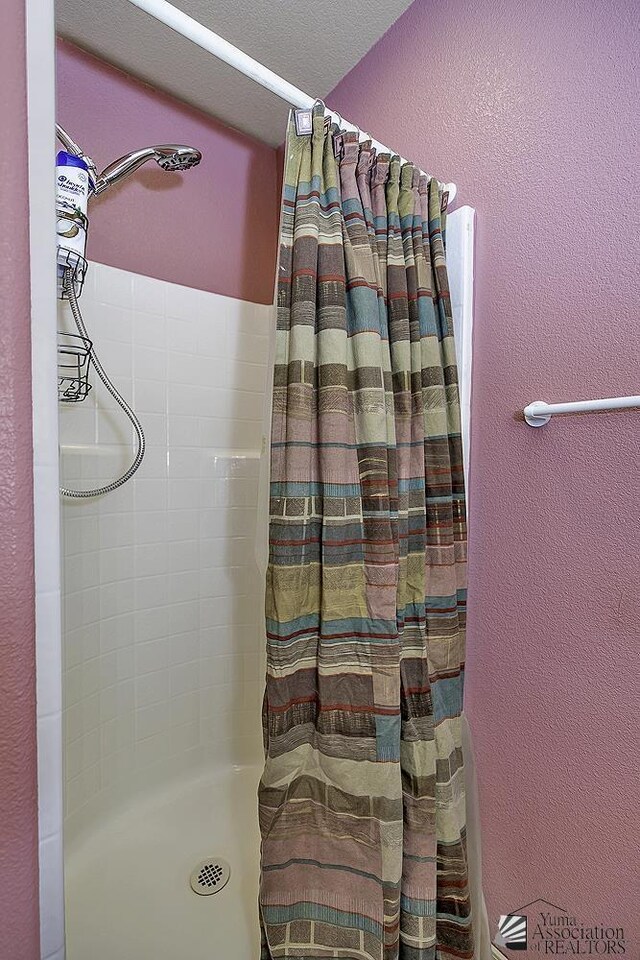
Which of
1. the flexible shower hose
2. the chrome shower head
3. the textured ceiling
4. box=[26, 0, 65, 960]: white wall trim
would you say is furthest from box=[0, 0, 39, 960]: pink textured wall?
the textured ceiling

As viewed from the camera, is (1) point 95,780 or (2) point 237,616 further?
(2) point 237,616

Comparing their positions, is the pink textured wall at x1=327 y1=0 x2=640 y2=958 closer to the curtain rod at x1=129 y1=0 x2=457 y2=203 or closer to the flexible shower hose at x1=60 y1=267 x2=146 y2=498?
the curtain rod at x1=129 y1=0 x2=457 y2=203

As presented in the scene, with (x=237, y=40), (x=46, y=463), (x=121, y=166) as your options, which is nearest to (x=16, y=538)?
(x=46, y=463)

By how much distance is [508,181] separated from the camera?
3.61ft

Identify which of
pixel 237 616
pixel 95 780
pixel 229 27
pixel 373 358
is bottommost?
pixel 95 780

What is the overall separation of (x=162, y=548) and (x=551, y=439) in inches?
43.0

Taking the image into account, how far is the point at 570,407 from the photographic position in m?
0.99

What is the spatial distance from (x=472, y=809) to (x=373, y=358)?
1.01m

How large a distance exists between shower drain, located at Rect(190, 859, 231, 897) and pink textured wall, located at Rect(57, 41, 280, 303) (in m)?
1.60

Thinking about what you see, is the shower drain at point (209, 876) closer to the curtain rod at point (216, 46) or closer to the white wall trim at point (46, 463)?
the white wall trim at point (46, 463)

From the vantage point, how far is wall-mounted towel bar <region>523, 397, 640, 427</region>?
0.91 m

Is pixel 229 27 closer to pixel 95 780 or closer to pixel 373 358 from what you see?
pixel 373 358

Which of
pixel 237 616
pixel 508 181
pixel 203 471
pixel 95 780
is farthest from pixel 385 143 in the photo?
pixel 95 780

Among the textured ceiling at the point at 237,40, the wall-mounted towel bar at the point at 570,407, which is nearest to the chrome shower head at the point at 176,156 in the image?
the textured ceiling at the point at 237,40
